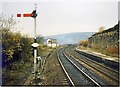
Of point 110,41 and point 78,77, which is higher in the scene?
point 110,41

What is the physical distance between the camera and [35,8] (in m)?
9.24

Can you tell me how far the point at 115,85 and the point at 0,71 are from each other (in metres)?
5.61

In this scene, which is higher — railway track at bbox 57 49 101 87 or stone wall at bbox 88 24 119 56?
stone wall at bbox 88 24 119 56

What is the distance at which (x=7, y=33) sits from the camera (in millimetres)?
11555

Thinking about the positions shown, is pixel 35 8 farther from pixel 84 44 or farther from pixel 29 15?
pixel 84 44

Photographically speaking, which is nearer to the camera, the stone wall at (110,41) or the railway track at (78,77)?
the railway track at (78,77)

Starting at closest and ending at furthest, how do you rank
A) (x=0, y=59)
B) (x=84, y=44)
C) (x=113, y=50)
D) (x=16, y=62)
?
(x=0, y=59) < (x=16, y=62) < (x=113, y=50) < (x=84, y=44)

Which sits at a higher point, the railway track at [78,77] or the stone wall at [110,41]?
the stone wall at [110,41]

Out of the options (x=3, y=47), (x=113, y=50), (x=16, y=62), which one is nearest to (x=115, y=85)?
(x=3, y=47)

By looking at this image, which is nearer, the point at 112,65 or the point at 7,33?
the point at 7,33

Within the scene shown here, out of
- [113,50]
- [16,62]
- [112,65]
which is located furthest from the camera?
[113,50]

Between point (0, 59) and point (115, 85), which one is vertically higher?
point (0, 59)

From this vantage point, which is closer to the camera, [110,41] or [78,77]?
[78,77]

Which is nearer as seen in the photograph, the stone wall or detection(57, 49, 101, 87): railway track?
detection(57, 49, 101, 87): railway track
